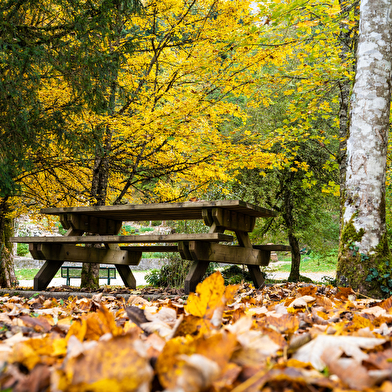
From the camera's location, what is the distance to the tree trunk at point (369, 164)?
10.1ft

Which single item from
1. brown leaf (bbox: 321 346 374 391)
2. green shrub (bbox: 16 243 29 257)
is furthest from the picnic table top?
green shrub (bbox: 16 243 29 257)

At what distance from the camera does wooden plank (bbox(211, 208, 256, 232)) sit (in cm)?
371

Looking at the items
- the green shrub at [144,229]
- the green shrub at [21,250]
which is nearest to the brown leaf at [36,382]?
the green shrub at [21,250]

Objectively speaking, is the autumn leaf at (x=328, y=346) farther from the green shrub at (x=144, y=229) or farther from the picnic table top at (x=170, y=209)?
the green shrub at (x=144, y=229)

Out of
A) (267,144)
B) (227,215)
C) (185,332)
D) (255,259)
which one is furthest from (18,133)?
(185,332)

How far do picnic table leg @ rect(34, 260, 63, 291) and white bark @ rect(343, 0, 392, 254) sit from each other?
129 inches

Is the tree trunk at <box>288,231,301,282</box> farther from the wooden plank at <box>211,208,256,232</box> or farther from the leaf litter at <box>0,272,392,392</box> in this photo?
the leaf litter at <box>0,272,392,392</box>

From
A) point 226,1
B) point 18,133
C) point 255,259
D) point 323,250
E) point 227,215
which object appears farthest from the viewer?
point 323,250

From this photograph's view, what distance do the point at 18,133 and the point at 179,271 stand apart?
4985 millimetres

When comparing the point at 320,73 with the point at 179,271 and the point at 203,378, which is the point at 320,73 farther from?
the point at 203,378

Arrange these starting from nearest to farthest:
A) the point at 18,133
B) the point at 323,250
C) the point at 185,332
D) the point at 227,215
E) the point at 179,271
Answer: the point at 185,332 → the point at 227,215 → the point at 18,133 → the point at 179,271 → the point at 323,250

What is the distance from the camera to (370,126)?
10.6ft

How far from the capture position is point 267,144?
7.07 m

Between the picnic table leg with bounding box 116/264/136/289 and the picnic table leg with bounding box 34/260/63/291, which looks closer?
the picnic table leg with bounding box 34/260/63/291
